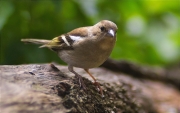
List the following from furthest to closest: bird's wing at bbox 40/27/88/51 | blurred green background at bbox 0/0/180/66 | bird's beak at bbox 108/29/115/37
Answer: blurred green background at bbox 0/0/180/66 < bird's wing at bbox 40/27/88/51 < bird's beak at bbox 108/29/115/37

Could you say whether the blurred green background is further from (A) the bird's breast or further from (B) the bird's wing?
(A) the bird's breast

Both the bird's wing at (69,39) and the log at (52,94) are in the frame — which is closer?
the log at (52,94)

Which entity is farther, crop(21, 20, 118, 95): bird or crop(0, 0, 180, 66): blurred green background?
crop(0, 0, 180, 66): blurred green background

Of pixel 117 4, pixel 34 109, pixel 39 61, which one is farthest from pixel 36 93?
pixel 117 4

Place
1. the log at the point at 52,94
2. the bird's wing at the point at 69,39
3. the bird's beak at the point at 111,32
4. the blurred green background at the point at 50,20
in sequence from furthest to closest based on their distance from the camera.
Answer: the blurred green background at the point at 50,20
the bird's wing at the point at 69,39
the bird's beak at the point at 111,32
the log at the point at 52,94

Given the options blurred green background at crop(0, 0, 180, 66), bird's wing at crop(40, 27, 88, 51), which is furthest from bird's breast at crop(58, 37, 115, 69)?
blurred green background at crop(0, 0, 180, 66)

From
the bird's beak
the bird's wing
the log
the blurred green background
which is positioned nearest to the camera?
the log

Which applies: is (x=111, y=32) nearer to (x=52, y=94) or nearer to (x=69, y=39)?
(x=69, y=39)

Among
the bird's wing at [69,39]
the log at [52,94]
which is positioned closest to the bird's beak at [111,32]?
the bird's wing at [69,39]

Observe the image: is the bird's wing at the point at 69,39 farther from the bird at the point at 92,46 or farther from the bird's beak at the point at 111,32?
the bird's beak at the point at 111,32

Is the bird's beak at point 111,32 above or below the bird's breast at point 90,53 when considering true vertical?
above

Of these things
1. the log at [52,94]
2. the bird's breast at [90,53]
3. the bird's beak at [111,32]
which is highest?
the bird's beak at [111,32]

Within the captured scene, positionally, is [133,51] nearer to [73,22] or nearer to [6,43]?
[73,22]
